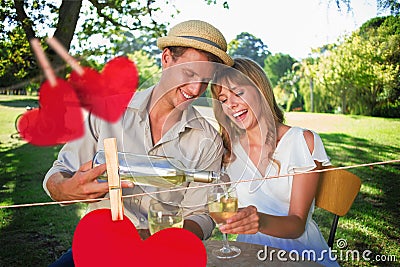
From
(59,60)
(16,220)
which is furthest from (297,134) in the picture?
(16,220)

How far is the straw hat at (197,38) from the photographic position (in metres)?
0.85

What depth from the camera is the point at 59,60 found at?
180 centimetres

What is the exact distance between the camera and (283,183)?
1078 millimetres

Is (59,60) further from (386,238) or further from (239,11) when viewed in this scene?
(386,238)

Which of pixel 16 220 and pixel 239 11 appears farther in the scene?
pixel 16 220

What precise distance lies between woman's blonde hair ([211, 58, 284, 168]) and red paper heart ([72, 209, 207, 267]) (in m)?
0.35

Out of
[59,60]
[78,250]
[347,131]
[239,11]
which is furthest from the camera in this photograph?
[347,131]

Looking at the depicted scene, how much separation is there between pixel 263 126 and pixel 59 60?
3.33ft

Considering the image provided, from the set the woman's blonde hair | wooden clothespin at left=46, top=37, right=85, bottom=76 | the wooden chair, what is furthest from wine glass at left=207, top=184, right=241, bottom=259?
wooden clothespin at left=46, top=37, right=85, bottom=76

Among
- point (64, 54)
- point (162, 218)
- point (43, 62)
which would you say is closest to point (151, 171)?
point (162, 218)

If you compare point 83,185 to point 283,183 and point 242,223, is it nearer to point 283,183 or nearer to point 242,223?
point 242,223

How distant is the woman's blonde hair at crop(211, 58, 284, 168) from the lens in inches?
38.2

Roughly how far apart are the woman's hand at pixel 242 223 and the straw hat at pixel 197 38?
0.97 ft

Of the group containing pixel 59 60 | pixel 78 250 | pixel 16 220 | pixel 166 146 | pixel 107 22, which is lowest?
pixel 16 220
